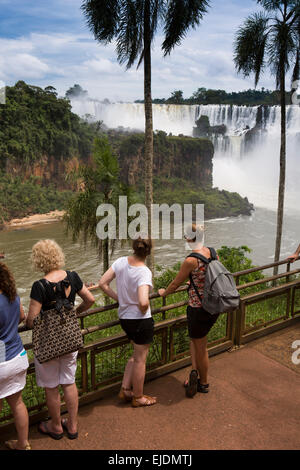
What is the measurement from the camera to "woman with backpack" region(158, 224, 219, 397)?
301cm

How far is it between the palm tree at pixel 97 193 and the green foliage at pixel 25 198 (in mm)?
32363

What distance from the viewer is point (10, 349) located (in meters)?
2.38

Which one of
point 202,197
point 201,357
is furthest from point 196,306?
point 202,197

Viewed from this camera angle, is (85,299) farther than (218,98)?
No

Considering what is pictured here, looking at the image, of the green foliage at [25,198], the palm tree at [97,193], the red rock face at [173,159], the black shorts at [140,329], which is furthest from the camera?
the red rock face at [173,159]

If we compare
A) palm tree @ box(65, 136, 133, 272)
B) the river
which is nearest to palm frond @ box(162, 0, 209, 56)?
palm tree @ box(65, 136, 133, 272)

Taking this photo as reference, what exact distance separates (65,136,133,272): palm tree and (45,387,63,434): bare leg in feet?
38.0

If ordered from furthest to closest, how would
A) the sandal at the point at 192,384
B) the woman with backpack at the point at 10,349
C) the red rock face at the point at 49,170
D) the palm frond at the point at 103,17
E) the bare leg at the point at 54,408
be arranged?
the red rock face at the point at 49,170 < the palm frond at the point at 103,17 < the sandal at the point at 192,384 < the bare leg at the point at 54,408 < the woman with backpack at the point at 10,349

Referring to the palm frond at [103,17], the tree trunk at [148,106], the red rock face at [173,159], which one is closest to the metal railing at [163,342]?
the tree trunk at [148,106]

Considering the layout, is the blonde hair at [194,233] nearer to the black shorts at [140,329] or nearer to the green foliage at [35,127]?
the black shorts at [140,329]

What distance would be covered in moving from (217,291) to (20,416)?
1.55 m

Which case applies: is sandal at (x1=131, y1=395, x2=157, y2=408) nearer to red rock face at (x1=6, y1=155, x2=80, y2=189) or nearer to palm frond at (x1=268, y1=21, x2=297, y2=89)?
palm frond at (x1=268, y1=21, x2=297, y2=89)

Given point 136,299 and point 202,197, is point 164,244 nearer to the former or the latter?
point 202,197

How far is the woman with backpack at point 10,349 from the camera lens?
7.70 feet
